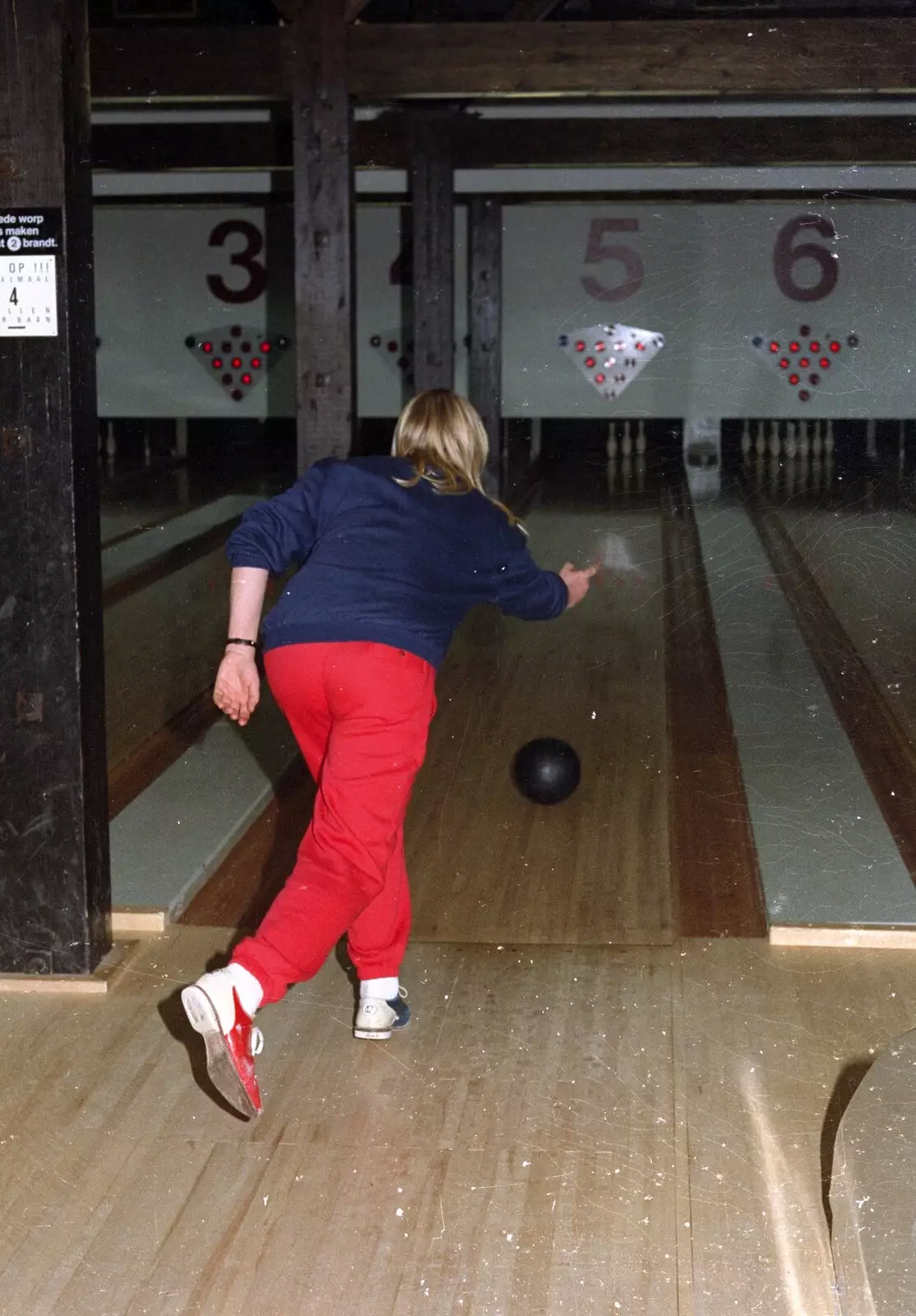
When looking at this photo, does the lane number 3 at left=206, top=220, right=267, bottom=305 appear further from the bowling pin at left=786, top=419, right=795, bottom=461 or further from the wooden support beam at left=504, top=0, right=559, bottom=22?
the wooden support beam at left=504, top=0, right=559, bottom=22

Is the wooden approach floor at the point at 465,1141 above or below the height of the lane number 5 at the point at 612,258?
below

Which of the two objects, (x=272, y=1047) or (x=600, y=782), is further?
(x=600, y=782)

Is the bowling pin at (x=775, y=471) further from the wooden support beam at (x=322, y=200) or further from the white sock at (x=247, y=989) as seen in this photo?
the white sock at (x=247, y=989)

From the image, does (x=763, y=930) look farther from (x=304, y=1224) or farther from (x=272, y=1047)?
(x=304, y=1224)

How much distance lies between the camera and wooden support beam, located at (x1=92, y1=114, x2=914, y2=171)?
491 cm

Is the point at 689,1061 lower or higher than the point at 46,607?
lower

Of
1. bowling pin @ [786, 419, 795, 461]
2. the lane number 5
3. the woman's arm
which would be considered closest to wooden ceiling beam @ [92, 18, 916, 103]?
the lane number 5

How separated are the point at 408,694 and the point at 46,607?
68 centimetres

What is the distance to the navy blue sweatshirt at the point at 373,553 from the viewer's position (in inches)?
84.9

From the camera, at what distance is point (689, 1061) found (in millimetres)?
2266

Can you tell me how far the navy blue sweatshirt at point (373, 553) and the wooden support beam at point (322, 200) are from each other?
2331 millimetres

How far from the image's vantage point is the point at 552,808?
11.4 ft

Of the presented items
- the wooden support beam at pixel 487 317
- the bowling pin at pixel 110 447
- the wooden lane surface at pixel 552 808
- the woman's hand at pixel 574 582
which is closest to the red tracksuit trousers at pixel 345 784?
the woman's hand at pixel 574 582

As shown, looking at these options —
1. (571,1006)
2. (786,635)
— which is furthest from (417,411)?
(786,635)
